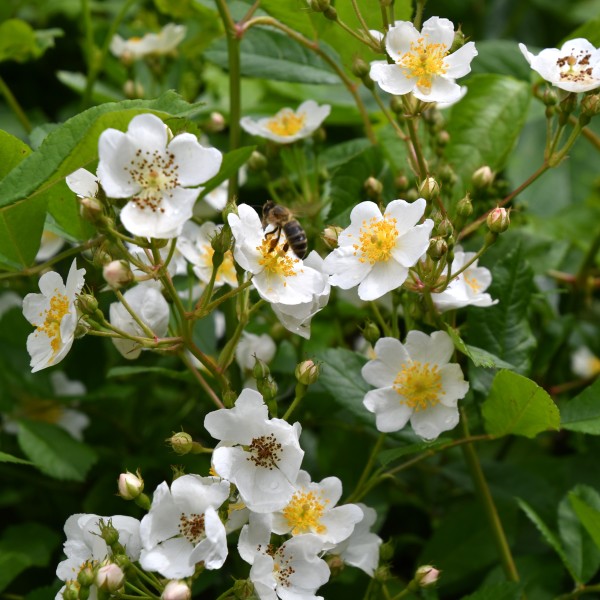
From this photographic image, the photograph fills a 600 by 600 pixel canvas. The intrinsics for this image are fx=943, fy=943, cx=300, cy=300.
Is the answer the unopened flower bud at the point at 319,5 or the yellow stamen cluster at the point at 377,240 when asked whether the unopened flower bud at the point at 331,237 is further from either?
the unopened flower bud at the point at 319,5

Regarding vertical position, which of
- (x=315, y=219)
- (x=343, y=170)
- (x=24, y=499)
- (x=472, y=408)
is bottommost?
(x=24, y=499)

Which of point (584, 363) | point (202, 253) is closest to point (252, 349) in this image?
point (202, 253)

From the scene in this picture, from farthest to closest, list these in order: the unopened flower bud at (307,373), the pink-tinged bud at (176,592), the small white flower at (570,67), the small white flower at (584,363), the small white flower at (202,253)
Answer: the small white flower at (584,363) → the small white flower at (202,253) → the small white flower at (570,67) → the unopened flower bud at (307,373) → the pink-tinged bud at (176,592)

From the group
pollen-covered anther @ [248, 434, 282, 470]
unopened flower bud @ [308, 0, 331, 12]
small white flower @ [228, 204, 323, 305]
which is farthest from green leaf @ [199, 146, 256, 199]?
pollen-covered anther @ [248, 434, 282, 470]

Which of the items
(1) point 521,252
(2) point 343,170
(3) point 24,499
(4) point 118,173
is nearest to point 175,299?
(4) point 118,173

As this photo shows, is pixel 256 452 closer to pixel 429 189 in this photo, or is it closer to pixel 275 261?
pixel 275 261

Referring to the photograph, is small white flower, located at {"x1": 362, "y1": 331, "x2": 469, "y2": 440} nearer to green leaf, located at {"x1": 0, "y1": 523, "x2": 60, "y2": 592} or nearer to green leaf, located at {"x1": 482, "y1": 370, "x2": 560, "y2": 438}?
green leaf, located at {"x1": 482, "y1": 370, "x2": 560, "y2": 438}

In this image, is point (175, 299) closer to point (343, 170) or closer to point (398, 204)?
point (398, 204)

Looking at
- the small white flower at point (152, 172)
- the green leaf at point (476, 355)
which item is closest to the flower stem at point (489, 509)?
the green leaf at point (476, 355)
